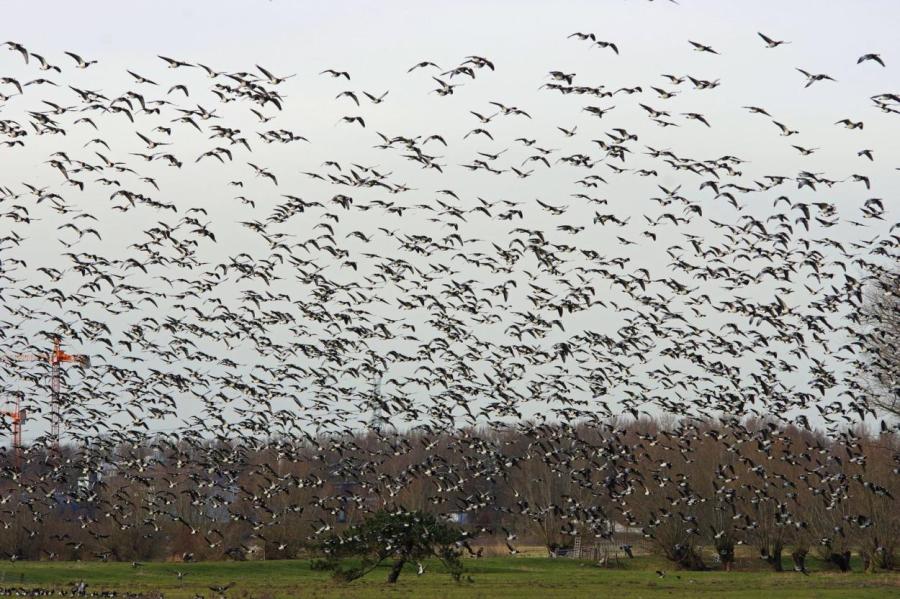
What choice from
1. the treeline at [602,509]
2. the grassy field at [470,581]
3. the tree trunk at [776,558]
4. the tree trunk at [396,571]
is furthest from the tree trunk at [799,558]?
the tree trunk at [396,571]

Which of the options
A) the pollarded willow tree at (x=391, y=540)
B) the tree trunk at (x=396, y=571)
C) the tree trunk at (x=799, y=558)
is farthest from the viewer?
the tree trunk at (x=799, y=558)

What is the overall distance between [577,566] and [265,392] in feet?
82.3

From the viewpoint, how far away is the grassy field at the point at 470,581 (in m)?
49.0

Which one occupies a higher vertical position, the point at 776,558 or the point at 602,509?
the point at 602,509

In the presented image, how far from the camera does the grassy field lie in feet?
161

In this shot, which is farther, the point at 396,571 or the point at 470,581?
the point at 470,581

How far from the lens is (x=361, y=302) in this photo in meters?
58.6

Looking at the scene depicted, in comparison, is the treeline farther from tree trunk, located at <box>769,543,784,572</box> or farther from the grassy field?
the grassy field

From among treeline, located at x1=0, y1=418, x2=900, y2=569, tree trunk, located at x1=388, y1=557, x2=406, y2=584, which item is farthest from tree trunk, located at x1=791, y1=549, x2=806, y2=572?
tree trunk, located at x1=388, y1=557, x2=406, y2=584

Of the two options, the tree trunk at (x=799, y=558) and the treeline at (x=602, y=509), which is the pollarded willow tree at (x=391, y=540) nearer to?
the treeline at (x=602, y=509)

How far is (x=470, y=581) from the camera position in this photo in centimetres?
5484

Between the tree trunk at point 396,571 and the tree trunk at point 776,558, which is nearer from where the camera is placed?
the tree trunk at point 396,571

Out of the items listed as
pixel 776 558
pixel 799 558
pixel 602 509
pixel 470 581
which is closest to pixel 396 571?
pixel 470 581

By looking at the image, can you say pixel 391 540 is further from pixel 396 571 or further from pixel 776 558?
pixel 776 558
